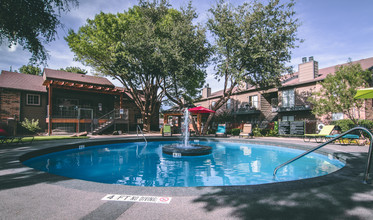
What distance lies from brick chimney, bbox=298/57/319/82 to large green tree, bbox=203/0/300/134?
498 cm

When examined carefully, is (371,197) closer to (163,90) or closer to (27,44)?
(27,44)

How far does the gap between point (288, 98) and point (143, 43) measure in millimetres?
17339

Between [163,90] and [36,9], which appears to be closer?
[36,9]

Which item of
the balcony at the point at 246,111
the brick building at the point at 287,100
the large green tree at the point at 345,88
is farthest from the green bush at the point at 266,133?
the large green tree at the point at 345,88

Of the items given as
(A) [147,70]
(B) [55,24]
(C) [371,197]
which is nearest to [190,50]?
(A) [147,70]

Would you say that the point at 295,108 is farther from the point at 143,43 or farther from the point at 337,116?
the point at 143,43

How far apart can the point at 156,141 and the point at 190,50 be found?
9558 millimetres

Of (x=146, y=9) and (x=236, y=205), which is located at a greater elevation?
(x=146, y=9)

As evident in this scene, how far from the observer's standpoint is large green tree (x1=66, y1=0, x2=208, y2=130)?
1831 centimetres

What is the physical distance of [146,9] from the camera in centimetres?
2095

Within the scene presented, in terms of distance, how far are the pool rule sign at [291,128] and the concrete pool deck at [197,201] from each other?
1479 cm

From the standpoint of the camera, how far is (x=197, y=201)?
2822 mm

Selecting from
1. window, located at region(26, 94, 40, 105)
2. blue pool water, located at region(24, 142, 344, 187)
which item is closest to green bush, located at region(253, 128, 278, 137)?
blue pool water, located at region(24, 142, 344, 187)

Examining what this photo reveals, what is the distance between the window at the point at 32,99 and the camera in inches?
767
